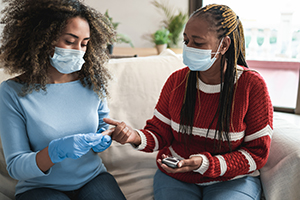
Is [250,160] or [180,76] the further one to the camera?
[180,76]

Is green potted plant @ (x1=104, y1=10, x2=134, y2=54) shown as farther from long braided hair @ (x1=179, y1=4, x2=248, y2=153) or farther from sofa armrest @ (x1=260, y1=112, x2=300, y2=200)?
sofa armrest @ (x1=260, y1=112, x2=300, y2=200)

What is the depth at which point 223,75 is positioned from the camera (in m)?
1.12

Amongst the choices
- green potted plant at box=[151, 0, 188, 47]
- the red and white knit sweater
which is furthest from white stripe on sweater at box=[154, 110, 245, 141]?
green potted plant at box=[151, 0, 188, 47]

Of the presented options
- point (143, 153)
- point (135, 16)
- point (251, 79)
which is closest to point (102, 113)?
point (143, 153)

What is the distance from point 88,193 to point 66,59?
0.53m

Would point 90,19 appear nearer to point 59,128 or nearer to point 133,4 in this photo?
point 59,128

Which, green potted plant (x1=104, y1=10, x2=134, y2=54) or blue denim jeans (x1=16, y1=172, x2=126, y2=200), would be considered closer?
blue denim jeans (x1=16, y1=172, x2=126, y2=200)

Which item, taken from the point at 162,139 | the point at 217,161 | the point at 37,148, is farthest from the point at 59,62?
the point at 217,161

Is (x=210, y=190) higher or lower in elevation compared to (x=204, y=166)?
lower

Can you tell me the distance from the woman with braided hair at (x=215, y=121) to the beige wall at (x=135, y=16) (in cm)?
257

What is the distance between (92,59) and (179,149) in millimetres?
553

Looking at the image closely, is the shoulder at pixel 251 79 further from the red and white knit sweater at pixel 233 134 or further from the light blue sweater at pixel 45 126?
the light blue sweater at pixel 45 126

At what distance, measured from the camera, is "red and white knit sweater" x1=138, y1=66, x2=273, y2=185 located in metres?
1.06

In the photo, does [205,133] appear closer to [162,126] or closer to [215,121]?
[215,121]
